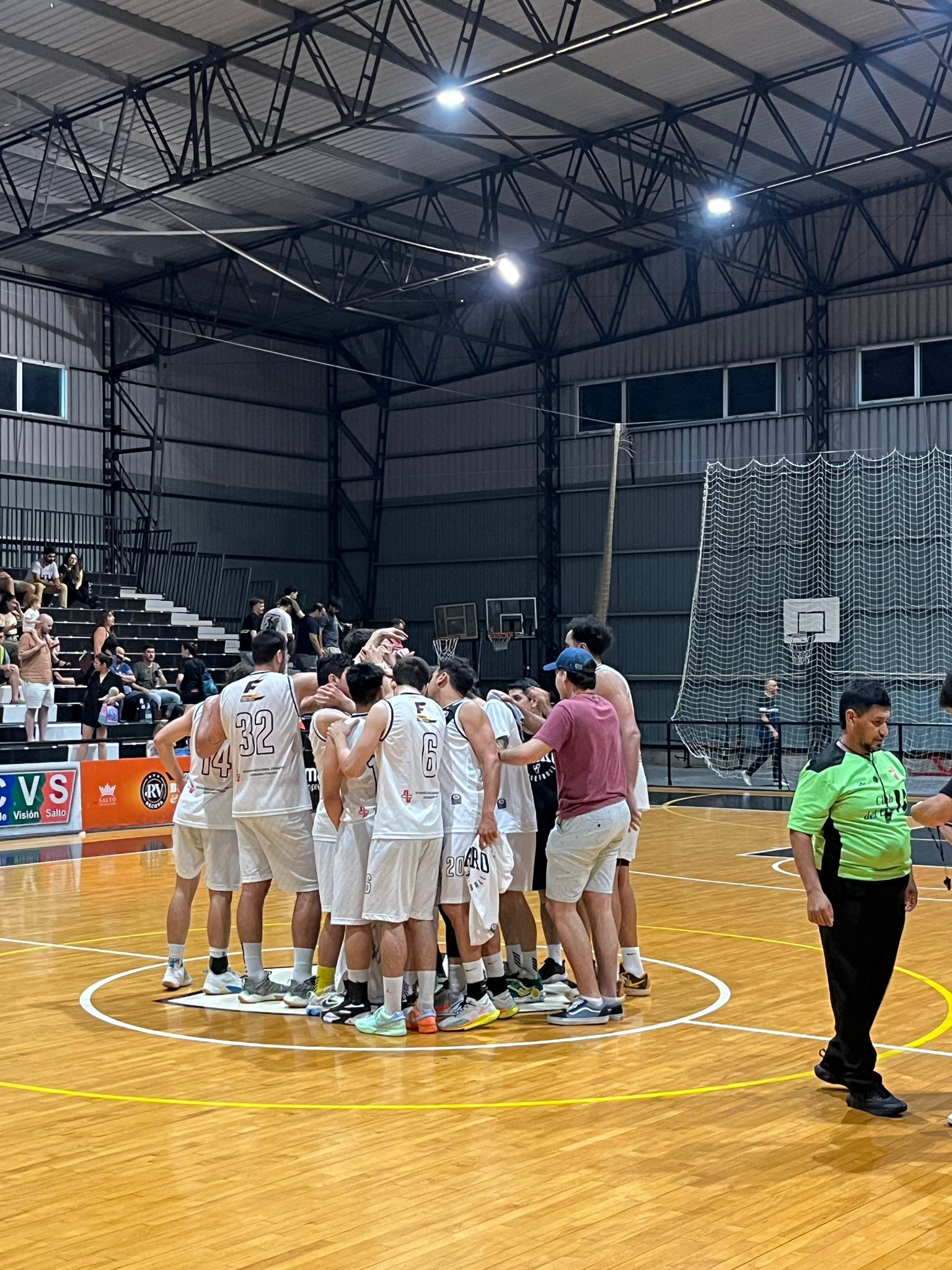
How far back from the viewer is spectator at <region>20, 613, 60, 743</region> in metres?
20.5

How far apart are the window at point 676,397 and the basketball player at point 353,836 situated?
22942 millimetres

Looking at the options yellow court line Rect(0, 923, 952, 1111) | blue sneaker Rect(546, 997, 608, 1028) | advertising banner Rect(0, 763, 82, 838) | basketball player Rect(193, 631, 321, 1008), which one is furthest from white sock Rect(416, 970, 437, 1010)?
advertising banner Rect(0, 763, 82, 838)

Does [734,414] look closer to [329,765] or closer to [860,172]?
[860,172]

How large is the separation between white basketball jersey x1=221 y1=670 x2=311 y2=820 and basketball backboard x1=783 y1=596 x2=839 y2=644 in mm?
20175

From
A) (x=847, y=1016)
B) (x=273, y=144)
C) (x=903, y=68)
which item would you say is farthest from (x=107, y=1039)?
(x=903, y=68)

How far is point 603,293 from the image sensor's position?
31.0m

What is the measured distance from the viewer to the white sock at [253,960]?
830 centimetres

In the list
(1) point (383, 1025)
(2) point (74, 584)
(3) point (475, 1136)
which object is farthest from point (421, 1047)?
(2) point (74, 584)

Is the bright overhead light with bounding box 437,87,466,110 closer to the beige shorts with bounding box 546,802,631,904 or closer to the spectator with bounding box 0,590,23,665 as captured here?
the spectator with bounding box 0,590,23,665

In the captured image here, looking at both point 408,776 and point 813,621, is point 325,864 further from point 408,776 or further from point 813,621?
point 813,621

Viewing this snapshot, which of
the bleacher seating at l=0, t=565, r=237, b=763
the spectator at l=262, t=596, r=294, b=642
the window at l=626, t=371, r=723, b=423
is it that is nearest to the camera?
the bleacher seating at l=0, t=565, r=237, b=763

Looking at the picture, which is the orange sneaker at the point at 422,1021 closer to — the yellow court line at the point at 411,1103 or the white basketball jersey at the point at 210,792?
the yellow court line at the point at 411,1103

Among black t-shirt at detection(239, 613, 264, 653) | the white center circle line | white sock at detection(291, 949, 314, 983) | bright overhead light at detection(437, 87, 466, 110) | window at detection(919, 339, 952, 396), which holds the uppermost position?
bright overhead light at detection(437, 87, 466, 110)

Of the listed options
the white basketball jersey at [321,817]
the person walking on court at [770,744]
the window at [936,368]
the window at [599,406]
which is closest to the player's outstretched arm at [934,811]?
the white basketball jersey at [321,817]
